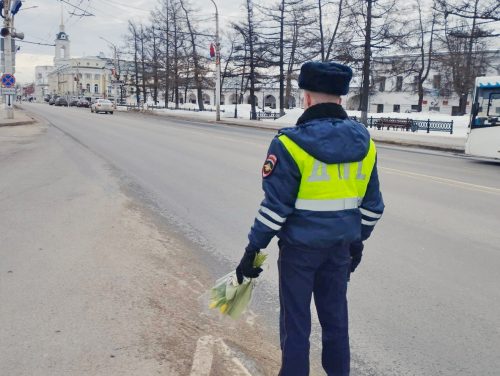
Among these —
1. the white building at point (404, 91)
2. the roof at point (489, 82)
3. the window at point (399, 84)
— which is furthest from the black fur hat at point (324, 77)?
the window at point (399, 84)

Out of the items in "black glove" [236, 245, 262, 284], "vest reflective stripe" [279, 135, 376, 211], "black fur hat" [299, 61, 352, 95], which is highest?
"black fur hat" [299, 61, 352, 95]

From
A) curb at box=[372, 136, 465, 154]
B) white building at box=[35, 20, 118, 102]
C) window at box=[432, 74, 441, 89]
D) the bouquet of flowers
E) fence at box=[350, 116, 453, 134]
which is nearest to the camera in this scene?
the bouquet of flowers

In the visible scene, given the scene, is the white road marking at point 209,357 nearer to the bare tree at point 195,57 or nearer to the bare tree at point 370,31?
the bare tree at point 370,31

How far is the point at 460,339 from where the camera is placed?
382 cm

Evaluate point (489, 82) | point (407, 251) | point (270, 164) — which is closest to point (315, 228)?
point (270, 164)

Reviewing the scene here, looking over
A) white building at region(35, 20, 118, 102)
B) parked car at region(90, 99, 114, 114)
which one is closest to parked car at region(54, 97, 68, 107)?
parked car at region(90, 99, 114, 114)

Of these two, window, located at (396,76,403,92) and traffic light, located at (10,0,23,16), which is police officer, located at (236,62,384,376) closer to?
traffic light, located at (10,0,23,16)

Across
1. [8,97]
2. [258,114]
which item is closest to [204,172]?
[8,97]

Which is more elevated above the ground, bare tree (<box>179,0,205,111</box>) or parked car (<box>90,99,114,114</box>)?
bare tree (<box>179,0,205,111</box>)

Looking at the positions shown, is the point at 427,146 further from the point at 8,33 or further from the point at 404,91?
the point at 404,91

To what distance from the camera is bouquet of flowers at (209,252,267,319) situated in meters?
2.99

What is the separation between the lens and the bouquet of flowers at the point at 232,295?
2988 mm

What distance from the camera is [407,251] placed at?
6008 millimetres

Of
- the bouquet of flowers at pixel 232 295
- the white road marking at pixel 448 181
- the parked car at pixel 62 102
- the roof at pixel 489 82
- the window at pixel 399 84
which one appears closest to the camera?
the bouquet of flowers at pixel 232 295
